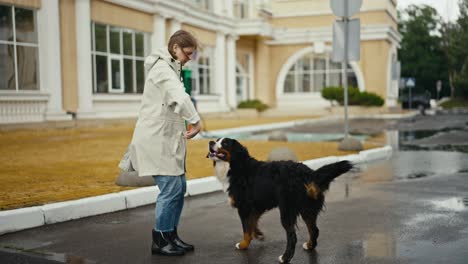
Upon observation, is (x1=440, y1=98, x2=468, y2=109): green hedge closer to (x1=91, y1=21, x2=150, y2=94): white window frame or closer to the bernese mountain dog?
(x1=91, y1=21, x2=150, y2=94): white window frame

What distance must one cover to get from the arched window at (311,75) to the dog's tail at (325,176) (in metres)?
38.6

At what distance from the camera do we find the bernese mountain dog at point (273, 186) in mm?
4816

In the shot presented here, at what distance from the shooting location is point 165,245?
16.7 feet

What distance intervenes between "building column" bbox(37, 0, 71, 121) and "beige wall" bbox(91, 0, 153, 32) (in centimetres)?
259

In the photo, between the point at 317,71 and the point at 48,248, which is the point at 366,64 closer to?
the point at 317,71

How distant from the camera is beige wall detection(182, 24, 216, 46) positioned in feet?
107

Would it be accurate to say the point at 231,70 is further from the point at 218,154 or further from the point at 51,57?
the point at 218,154

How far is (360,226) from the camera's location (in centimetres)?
596

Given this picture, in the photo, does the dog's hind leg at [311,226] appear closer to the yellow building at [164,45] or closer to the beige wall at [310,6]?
the yellow building at [164,45]

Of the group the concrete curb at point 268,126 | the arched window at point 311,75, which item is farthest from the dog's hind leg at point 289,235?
the arched window at point 311,75

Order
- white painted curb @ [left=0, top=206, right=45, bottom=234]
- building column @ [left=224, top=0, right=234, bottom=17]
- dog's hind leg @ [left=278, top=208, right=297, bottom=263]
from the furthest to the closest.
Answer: building column @ [left=224, top=0, right=234, bottom=17], white painted curb @ [left=0, top=206, right=45, bottom=234], dog's hind leg @ [left=278, top=208, right=297, bottom=263]

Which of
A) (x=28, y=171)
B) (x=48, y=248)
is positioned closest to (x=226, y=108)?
(x=28, y=171)

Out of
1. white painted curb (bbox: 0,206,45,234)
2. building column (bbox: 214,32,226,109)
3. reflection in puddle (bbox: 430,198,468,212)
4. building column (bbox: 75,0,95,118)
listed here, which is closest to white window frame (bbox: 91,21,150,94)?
building column (bbox: 75,0,95,118)

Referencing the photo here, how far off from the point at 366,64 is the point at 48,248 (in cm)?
3742
